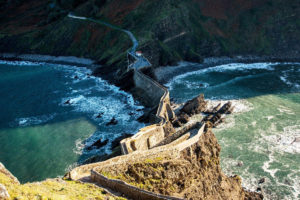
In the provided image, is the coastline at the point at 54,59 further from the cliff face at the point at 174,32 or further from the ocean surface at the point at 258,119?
the ocean surface at the point at 258,119

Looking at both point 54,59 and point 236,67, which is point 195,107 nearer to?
point 236,67

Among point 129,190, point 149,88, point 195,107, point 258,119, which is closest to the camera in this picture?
point 129,190

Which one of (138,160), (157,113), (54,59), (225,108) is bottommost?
(225,108)

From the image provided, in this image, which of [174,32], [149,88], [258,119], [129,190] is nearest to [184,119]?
[258,119]

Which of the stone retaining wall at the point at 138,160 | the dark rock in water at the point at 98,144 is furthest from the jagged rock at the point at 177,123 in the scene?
the stone retaining wall at the point at 138,160

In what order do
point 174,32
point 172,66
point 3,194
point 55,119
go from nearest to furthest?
point 3,194, point 55,119, point 172,66, point 174,32
